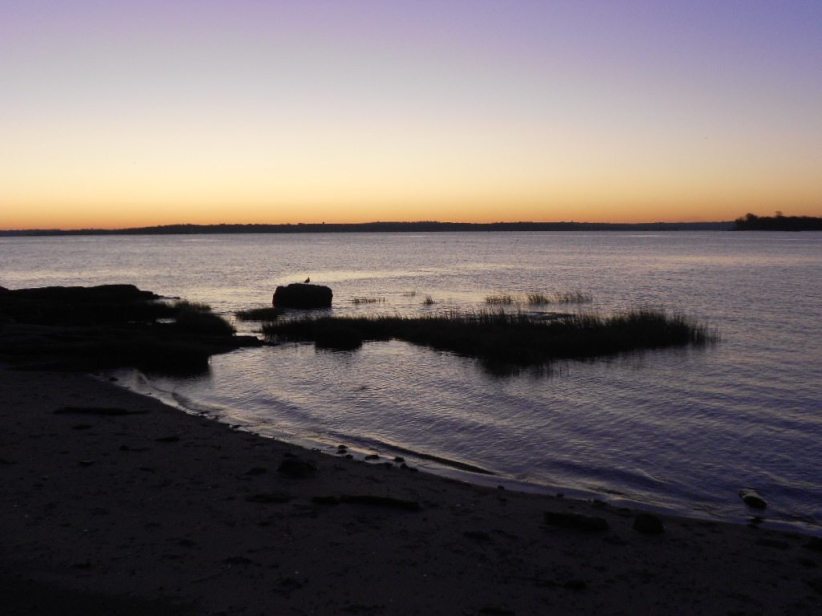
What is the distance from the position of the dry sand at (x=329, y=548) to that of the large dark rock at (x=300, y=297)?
31695mm

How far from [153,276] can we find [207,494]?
7909 centimetres

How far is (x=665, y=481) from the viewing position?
1297 centimetres

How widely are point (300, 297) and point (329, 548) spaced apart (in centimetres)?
3650

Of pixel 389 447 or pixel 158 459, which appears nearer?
pixel 158 459

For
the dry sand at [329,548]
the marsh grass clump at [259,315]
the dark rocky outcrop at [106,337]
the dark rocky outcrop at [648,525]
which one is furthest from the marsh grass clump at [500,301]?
the dark rocky outcrop at [648,525]

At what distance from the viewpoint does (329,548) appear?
27.3ft

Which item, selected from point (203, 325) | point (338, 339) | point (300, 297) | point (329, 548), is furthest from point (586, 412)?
point (300, 297)

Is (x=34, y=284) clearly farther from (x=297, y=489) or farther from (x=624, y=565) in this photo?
(x=624, y=565)

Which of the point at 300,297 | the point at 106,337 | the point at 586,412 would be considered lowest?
the point at 586,412

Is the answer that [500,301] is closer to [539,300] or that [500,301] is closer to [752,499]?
[539,300]

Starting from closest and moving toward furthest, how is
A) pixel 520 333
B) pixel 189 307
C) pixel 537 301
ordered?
pixel 520 333 < pixel 189 307 < pixel 537 301

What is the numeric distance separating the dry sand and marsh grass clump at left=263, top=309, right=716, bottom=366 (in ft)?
48.8

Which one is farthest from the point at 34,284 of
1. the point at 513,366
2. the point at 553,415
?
the point at 553,415

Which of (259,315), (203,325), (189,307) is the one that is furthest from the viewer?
(189,307)
